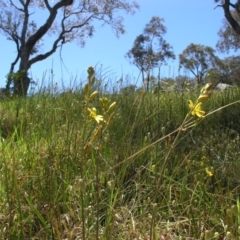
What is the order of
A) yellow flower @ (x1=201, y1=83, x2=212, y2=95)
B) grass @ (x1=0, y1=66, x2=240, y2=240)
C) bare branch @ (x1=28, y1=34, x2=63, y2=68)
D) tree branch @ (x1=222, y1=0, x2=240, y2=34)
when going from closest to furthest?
yellow flower @ (x1=201, y1=83, x2=212, y2=95) < grass @ (x1=0, y1=66, x2=240, y2=240) < tree branch @ (x1=222, y1=0, x2=240, y2=34) < bare branch @ (x1=28, y1=34, x2=63, y2=68)

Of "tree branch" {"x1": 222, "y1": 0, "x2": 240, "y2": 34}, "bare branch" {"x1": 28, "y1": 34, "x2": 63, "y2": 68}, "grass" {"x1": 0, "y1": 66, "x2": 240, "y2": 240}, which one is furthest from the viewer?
"bare branch" {"x1": 28, "y1": 34, "x2": 63, "y2": 68}

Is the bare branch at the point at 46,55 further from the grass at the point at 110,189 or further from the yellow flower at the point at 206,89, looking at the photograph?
the yellow flower at the point at 206,89

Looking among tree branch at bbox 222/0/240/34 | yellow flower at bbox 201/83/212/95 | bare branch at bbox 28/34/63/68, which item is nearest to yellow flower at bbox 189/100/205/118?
yellow flower at bbox 201/83/212/95

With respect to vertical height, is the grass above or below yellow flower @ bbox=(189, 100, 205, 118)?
below

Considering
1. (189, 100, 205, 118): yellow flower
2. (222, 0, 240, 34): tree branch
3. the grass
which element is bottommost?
the grass

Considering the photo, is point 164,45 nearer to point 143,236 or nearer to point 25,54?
point 25,54

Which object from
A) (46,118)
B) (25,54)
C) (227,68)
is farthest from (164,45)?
(46,118)

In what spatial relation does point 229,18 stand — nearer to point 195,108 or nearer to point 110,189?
point 110,189

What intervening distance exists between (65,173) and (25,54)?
1670 centimetres

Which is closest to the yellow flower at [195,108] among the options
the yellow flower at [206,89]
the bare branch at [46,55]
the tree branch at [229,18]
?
the yellow flower at [206,89]

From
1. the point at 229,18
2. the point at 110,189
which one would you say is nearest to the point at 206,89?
the point at 110,189

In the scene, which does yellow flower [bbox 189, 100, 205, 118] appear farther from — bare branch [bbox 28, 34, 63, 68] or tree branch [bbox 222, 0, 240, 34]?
bare branch [bbox 28, 34, 63, 68]

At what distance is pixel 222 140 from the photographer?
8.23ft

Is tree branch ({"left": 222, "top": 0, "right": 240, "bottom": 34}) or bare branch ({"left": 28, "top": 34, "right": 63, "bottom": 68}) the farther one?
bare branch ({"left": 28, "top": 34, "right": 63, "bottom": 68})
